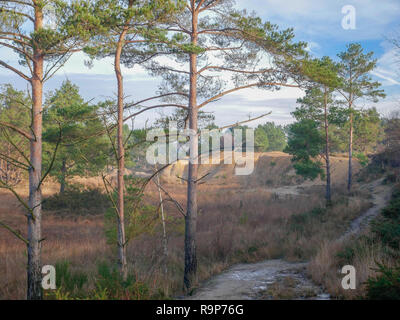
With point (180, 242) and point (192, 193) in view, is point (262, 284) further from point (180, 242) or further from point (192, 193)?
point (180, 242)

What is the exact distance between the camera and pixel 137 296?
A: 5.07 m

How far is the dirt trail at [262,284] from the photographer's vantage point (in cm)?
648

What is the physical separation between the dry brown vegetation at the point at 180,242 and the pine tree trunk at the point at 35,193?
1709 mm

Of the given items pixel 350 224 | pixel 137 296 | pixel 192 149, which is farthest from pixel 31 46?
pixel 350 224

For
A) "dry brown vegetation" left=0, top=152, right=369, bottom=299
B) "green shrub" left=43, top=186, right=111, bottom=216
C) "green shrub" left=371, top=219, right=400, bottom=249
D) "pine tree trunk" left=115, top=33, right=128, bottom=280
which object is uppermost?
"pine tree trunk" left=115, top=33, right=128, bottom=280

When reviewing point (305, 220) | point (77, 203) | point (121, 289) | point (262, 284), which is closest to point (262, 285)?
point (262, 284)

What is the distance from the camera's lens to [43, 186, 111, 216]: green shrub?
1978 cm

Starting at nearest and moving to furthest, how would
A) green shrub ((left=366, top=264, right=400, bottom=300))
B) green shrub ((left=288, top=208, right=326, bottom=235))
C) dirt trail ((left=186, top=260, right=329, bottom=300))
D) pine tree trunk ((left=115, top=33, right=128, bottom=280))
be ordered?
green shrub ((left=366, top=264, right=400, bottom=300))
pine tree trunk ((left=115, top=33, right=128, bottom=280))
dirt trail ((left=186, top=260, right=329, bottom=300))
green shrub ((left=288, top=208, right=326, bottom=235))

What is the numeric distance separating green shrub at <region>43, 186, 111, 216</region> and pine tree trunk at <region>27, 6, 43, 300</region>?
1339 cm

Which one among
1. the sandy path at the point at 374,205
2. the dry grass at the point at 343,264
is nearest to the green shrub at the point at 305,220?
the sandy path at the point at 374,205

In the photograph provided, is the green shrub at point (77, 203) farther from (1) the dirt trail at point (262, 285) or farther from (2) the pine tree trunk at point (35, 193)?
(2) the pine tree trunk at point (35, 193)

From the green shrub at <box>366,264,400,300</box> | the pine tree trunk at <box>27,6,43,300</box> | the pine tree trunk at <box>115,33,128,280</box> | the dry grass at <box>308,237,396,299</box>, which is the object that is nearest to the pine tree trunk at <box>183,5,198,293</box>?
the pine tree trunk at <box>115,33,128,280</box>

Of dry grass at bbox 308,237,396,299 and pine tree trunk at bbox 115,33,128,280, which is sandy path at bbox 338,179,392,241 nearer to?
dry grass at bbox 308,237,396,299
